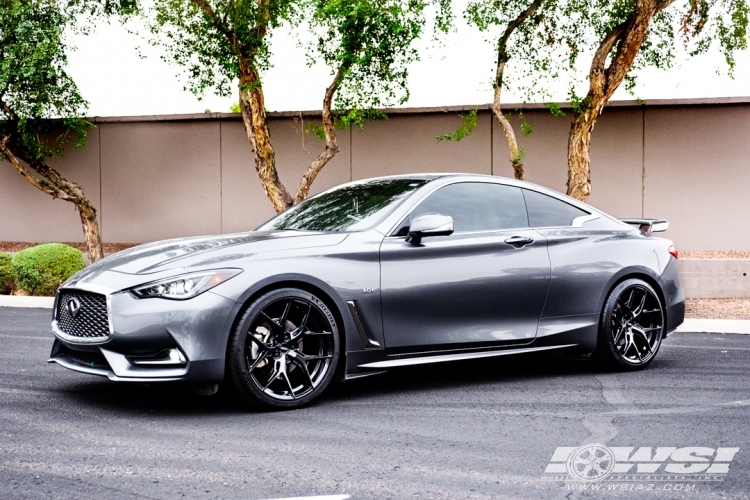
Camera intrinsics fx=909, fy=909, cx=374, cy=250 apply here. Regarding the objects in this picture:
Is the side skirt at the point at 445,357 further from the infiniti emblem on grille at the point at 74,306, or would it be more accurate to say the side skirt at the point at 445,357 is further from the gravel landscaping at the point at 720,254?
the gravel landscaping at the point at 720,254

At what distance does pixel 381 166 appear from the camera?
57.7 feet

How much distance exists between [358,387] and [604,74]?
29.6 ft

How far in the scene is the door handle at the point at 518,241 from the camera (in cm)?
685

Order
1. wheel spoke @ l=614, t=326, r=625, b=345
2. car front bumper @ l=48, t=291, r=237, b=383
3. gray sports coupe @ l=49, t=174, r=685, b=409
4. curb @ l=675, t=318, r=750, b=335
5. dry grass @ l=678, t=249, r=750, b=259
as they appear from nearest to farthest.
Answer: car front bumper @ l=48, t=291, r=237, b=383
gray sports coupe @ l=49, t=174, r=685, b=409
wheel spoke @ l=614, t=326, r=625, b=345
curb @ l=675, t=318, r=750, b=335
dry grass @ l=678, t=249, r=750, b=259

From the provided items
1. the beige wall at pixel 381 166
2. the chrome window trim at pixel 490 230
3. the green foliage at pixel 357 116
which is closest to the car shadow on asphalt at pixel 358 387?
the chrome window trim at pixel 490 230

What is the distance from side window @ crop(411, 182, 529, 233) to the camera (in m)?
6.76

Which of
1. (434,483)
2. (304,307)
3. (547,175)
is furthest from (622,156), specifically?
(434,483)

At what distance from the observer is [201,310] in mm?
5504

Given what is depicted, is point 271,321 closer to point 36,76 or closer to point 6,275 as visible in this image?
point 6,275

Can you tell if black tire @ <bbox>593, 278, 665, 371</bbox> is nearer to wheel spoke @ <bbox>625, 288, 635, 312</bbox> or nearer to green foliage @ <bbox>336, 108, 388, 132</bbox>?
wheel spoke @ <bbox>625, 288, 635, 312</bbox>

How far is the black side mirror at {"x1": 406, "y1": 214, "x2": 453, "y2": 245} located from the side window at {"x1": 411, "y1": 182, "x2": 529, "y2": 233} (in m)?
0.30

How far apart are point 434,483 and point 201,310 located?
191 cm

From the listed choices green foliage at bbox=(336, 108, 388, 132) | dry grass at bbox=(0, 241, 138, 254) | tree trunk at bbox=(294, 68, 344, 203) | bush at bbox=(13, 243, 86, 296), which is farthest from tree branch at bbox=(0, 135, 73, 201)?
green foliage at bbox=(336, 108, 388, 132)

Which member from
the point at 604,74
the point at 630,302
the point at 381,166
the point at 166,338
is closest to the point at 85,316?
the point at 166,338
